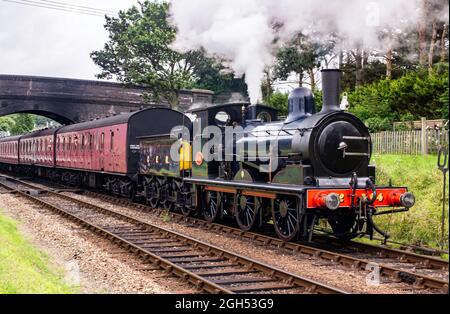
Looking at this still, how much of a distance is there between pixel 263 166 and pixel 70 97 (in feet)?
99.3

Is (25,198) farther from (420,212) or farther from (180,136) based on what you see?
(420,212)

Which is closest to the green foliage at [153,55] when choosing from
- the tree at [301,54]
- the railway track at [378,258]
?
the tree at [301,54]

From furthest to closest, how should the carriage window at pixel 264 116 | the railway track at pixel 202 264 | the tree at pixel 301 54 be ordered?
the tree at pixel 301 54
the carriage window at pixel 264 116
the railway track at pixel 202 264

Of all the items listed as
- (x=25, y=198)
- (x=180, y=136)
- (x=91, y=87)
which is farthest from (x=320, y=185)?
(x=91, y=87)

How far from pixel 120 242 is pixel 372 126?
1273 cm

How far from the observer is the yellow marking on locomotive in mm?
14211

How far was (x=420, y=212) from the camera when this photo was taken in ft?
36.6

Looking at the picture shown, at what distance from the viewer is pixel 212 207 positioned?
1351 centimetres

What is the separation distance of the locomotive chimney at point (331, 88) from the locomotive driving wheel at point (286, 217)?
1843 mm

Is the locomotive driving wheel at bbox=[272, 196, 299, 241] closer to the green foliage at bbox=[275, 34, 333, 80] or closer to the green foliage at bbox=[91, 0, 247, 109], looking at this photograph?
the green foliage at bbox=[275, 34, 333, 80]

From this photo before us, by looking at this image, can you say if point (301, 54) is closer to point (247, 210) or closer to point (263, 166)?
point (247, 210)

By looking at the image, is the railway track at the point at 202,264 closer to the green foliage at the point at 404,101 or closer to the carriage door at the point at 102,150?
the carriage door at the point at 102,150

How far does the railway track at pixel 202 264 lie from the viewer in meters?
7.15
